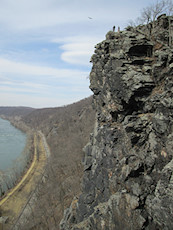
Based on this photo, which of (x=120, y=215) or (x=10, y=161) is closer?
(x=120, y=215)

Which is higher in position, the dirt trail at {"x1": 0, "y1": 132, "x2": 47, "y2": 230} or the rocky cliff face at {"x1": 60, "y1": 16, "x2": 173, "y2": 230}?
the rocky cliff face at {"x1": 60, "y1": 16, "x2": 173, "y2": 230}

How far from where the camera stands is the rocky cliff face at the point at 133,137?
7.95 m

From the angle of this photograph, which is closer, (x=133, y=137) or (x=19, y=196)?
(x=133, y=137)

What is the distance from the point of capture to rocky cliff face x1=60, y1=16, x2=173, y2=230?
7953 mm

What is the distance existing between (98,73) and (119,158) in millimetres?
6952

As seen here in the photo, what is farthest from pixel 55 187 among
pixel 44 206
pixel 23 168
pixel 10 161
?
pixel 10 161

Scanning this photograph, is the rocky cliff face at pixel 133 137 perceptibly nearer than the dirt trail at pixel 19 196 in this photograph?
Yes

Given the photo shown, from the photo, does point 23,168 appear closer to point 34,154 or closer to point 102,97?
point 34,154

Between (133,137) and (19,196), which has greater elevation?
(133,137)

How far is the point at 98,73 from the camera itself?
13898 mm

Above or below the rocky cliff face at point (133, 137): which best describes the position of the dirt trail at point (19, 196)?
below

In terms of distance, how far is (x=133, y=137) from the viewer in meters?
9.70

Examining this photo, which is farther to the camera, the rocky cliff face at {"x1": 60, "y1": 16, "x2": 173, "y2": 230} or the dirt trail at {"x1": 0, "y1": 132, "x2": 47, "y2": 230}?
the dirt trail at {"x1": 0, "y1": 132, "x2": 47, "y2": 230}

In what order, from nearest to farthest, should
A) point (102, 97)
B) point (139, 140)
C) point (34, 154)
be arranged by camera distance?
point (139, 140), point (102, 97), point (34, 154)
